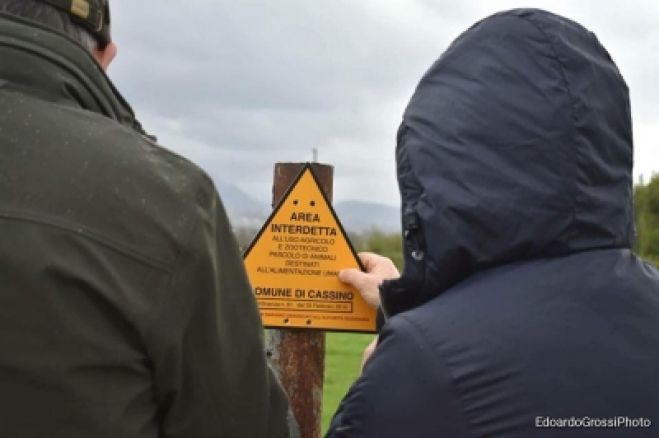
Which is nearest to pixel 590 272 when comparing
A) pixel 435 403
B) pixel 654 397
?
pixel 654 397

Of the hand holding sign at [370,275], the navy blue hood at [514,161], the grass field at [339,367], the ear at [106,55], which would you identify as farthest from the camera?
the grass field at [339,367]

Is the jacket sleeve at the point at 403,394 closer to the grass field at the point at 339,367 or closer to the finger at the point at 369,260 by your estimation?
the finger at the point at 369,260

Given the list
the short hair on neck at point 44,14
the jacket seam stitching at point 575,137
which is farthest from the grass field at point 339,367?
the jacket seam stitching at point 575,137

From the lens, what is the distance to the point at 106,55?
2400 mm

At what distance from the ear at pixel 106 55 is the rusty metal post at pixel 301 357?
1.58 metres

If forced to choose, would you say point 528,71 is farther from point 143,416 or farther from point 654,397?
point 143,416

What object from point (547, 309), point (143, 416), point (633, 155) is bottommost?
point (143, 416)

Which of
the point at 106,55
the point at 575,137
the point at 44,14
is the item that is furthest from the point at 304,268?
the point at 575,137

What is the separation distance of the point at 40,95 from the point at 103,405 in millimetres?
646

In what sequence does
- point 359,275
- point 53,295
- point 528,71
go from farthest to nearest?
point 359,275 → point 528,71 → point 53,295

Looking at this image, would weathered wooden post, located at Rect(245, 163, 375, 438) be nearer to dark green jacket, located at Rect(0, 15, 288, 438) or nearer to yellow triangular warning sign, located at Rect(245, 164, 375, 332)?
yellow triangular warning sign, located at Rect(245, 164, 375, 332)

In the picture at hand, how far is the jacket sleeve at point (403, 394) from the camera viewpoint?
1.93 meters

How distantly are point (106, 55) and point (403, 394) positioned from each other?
42.6 inches

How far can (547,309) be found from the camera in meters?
1.99
